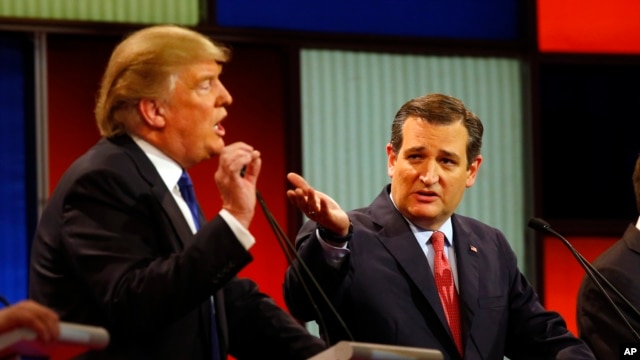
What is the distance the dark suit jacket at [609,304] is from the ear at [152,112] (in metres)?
1.72

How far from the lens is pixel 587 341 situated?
4.29 metres

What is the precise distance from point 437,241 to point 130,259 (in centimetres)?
127

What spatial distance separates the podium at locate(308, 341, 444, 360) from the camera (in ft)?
8.84

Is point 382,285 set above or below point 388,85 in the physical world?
below

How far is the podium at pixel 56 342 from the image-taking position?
2.41m

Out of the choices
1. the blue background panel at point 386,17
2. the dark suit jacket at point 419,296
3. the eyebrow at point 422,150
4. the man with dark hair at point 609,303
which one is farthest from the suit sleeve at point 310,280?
the blue background panel at point 386,17

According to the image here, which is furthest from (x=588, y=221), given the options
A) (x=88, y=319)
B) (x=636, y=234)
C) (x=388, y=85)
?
(x=88, y=319)

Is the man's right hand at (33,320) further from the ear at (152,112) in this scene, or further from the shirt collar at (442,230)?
the shirt collar at (442,230)

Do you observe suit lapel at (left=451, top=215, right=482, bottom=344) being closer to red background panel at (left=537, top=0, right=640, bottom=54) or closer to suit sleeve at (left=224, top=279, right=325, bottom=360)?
suit sleeve at (left=224, top=279, right=325, bottom=360)

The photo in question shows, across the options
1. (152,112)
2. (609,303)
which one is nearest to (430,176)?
(609,303)

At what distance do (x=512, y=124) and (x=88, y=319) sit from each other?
372 centimetres

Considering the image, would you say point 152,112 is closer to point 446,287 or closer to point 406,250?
point 406,250

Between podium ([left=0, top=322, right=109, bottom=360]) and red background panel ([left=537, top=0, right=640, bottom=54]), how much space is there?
14.0 feet

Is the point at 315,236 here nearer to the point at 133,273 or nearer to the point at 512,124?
the point at 133,273
